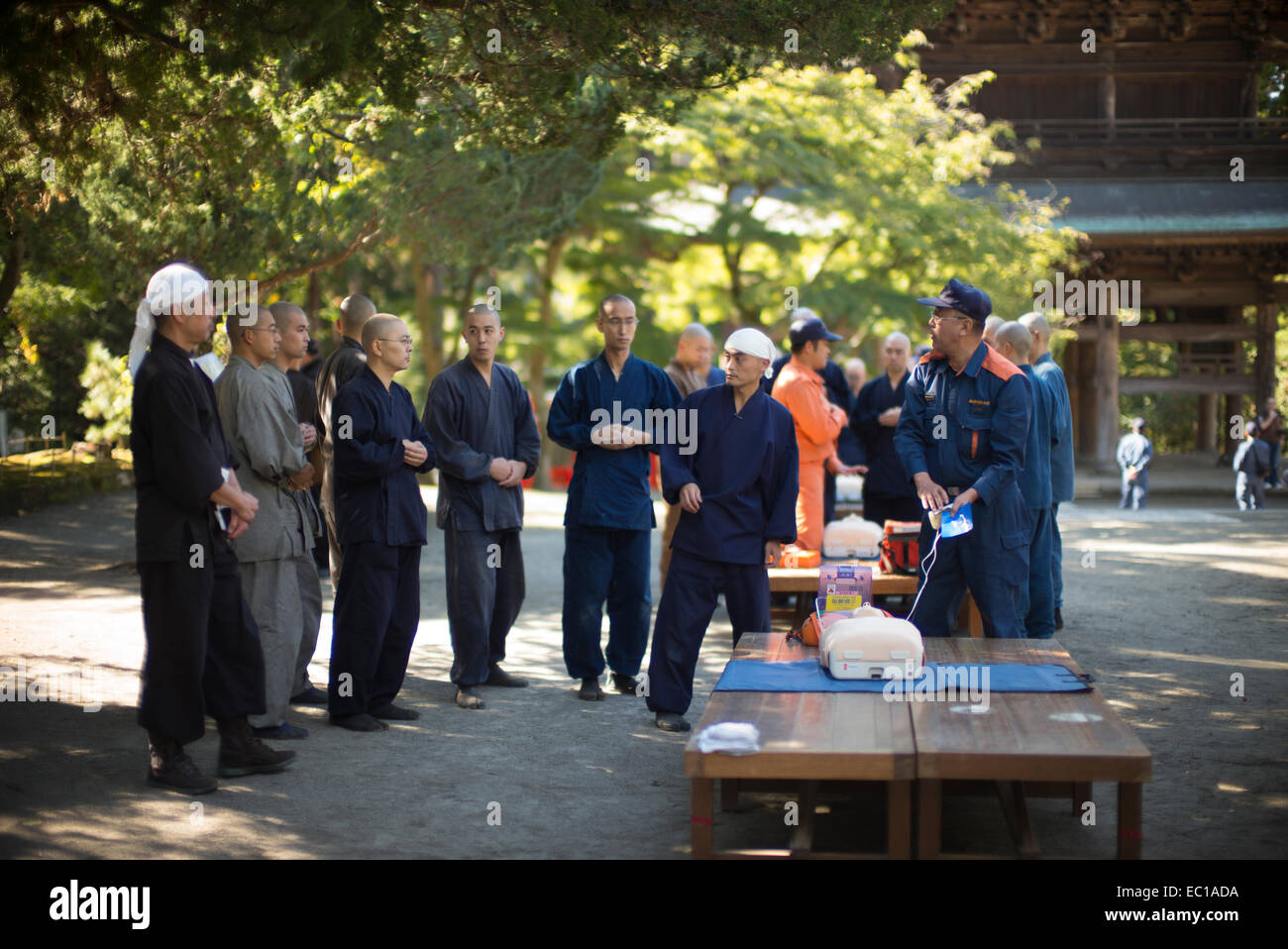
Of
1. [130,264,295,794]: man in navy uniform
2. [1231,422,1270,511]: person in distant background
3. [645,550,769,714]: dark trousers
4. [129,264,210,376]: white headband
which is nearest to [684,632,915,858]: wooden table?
[645,550,769,714]: dark trousers

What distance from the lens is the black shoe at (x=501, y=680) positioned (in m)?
6.73

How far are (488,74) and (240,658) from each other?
3.24m

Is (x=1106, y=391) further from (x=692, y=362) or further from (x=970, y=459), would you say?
(x=970, y=459)

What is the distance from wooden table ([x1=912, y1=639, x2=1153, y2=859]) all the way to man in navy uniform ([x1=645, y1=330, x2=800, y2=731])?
1.63 metres

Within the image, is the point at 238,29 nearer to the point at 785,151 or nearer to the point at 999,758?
the point at 999,758

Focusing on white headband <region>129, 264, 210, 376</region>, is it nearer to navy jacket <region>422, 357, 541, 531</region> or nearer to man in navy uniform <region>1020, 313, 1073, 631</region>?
navy jacket <region>422, 357, 541, 531</region>

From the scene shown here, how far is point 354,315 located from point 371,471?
133cm

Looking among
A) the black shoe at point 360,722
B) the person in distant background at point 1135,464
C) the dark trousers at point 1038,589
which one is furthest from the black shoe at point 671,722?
the person in distant background at point 1135,464

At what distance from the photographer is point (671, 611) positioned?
223 inches

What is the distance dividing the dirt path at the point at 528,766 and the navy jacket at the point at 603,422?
0.97m

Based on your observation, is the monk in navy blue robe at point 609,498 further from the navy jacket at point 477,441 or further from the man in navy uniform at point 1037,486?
the man in navy uniform at point 1037,486

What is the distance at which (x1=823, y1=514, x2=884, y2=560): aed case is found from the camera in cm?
806

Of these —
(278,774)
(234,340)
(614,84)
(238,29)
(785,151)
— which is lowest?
(278,774)
